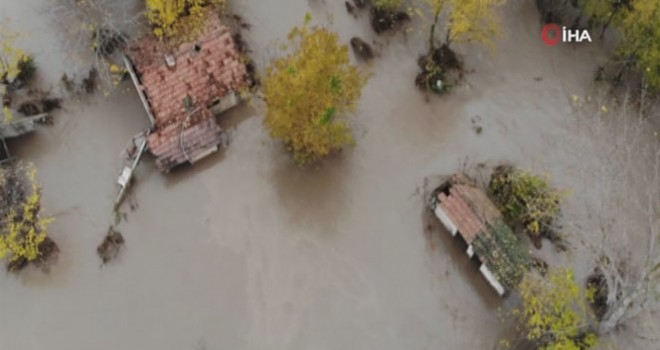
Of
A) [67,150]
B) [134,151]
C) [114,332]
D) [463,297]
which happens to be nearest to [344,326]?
[463,297]

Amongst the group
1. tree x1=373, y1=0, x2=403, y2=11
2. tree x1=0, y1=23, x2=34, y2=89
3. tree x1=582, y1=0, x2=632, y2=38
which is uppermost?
tree x1=0, y1=23, x2=34, y2=89

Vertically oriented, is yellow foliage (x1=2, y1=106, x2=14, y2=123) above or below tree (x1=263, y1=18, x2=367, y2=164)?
above

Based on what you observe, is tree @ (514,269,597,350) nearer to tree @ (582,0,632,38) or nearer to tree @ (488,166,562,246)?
tree @ (488,166,562,246)

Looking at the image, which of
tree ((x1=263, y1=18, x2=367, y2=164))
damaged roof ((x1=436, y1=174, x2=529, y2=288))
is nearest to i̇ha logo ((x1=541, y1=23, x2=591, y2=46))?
damaged roof ((x1=436, y1=174, x2=529, y2=288))

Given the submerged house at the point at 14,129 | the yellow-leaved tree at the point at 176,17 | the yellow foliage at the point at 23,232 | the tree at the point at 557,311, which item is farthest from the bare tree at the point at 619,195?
the submerged house at the point at 14,129

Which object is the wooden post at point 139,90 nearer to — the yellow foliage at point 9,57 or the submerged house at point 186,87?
the submerged house at point 186,87

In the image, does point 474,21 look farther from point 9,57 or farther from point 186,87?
point 9,57

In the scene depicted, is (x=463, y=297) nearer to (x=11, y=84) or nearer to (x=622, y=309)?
(x=622, y=309)

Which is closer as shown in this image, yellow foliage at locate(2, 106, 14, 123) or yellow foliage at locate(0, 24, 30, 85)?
yellow foliage at locate(2, 106, 14, 123)
